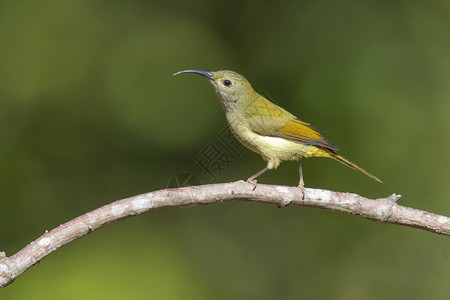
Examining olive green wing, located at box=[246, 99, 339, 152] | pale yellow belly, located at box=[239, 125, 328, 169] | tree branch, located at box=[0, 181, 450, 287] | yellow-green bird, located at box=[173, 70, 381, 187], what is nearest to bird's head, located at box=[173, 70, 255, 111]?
yellow-green bird, located at box=[173, 70, 381, 187]

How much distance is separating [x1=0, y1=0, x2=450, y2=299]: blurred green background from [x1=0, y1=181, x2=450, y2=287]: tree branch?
189 centimetres

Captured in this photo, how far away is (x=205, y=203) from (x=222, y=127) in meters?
2.61

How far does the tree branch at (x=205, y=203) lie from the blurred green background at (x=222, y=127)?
189 centimetres

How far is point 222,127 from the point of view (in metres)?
6.03

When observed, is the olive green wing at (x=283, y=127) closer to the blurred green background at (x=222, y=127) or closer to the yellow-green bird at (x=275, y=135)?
the yellow-green bird at (x=275, y=135)

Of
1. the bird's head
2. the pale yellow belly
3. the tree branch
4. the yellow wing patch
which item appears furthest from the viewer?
the bird's head

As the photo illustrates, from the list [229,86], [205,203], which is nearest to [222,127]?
[229,86]

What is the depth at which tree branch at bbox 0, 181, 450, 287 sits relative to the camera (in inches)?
124

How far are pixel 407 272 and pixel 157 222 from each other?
2585 mm

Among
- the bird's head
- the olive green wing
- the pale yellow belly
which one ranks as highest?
the bird's head

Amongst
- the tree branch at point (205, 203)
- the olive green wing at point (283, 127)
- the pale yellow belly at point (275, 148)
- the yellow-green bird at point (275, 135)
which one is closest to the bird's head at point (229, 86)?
the yellow-green bird at point (275, 135)

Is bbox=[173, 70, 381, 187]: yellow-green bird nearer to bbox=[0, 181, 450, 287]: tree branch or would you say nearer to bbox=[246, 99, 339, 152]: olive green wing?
bbox=[246, 99, 339, 152]: olive green wing

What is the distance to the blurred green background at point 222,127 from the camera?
557 cm

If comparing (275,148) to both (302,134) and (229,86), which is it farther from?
(229,86)
